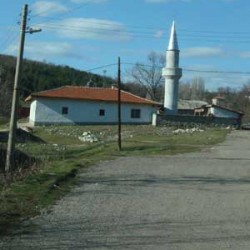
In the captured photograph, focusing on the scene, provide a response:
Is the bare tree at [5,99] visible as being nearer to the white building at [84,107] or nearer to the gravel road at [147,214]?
→ the white building at [84,107]

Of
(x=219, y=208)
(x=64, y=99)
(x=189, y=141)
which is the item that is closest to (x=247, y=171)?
(x=219, y=208)

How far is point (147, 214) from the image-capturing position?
12.1 metres

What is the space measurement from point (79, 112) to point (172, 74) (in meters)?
12.4

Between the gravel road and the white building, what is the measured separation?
46947 mm

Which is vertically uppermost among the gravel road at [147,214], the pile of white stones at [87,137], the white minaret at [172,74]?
the white minaret at [172,74]

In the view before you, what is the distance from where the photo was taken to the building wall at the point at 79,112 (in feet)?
225

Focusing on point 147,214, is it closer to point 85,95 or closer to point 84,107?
point 84,107

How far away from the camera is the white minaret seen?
73.9 meters

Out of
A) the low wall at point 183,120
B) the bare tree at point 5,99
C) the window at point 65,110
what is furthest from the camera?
the bare tree at point 5,99

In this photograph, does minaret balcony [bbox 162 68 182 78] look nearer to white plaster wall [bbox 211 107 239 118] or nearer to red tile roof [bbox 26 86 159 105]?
red tile roof [bbox 26 86 159 105]

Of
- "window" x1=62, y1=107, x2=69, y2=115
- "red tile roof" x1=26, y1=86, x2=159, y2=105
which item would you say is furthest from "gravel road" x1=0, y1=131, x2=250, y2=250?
"red tile roof" x1=26, y1=86, x2=159, y2=105

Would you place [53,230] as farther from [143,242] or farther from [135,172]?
[135,172]

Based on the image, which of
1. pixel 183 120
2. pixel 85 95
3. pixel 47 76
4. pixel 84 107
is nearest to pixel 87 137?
pixel 183 120

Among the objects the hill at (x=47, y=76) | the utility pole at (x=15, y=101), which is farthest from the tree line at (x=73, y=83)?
the utility pole at (x=15, y=101)
